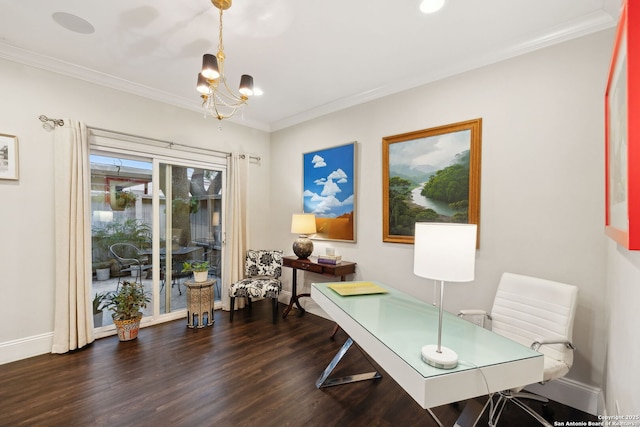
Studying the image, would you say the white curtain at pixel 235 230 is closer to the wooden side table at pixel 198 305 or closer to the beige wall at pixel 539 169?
the wooden side table at pixel 198 305

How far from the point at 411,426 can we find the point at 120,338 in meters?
2.97

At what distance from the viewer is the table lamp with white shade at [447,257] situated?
3.87 ft

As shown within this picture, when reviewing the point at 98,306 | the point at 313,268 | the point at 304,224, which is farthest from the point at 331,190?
the point at 98,306

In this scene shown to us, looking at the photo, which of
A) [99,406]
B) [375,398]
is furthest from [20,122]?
[375,398]

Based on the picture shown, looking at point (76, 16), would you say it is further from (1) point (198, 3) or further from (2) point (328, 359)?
(2) point (328, 359)

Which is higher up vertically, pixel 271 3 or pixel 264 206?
pixel 271 3

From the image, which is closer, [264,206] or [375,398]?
[375,398]

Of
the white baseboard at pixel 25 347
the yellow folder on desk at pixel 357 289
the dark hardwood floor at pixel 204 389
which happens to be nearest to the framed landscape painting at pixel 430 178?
the yellow folder on desk at pixel 357 289

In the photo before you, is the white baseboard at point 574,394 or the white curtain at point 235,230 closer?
the white baseboard at point 574,394

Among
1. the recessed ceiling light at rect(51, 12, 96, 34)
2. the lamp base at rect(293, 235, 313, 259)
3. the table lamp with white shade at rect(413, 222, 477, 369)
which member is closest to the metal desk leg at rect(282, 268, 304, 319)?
the lamp base at rect(293, 235, 313, 259)

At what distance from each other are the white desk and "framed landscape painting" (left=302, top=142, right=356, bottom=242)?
1729 millimetres

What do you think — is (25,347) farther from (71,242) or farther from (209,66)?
(209,66)

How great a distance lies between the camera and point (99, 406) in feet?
6.61

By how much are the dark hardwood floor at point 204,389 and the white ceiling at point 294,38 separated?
2791 millimetres
